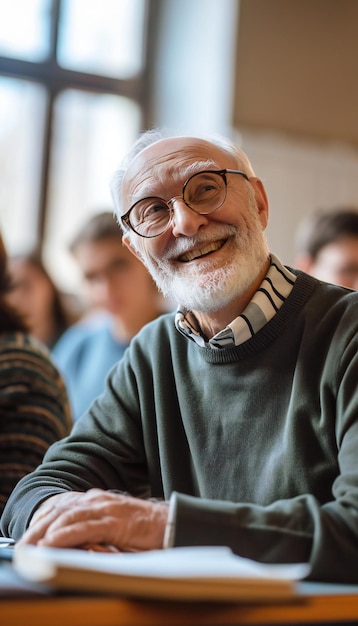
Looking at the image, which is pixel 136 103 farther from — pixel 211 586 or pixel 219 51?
pixel 211 586

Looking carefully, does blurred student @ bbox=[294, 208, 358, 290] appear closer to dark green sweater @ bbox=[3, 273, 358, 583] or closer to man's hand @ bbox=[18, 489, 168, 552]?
dark green sweater @ bbox=[3, 273, 358, 583]

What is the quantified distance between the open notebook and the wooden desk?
12mm

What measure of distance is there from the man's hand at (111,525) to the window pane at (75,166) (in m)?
3.36

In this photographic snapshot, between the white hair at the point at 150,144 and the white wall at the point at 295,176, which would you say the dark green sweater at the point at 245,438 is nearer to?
the white hair at the point at 150,144

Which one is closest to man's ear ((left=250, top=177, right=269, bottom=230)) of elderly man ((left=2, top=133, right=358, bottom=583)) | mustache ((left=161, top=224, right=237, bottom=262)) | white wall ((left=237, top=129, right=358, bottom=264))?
elderly man ((left=2, top=133, right=358, bottom=583))

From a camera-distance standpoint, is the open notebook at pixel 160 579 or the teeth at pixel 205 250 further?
the teeth at pixel 205 250

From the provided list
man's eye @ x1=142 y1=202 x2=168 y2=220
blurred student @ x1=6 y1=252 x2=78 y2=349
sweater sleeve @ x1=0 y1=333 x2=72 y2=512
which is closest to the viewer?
man's eye @ x1=142 y1=202 x2=168 y2=220

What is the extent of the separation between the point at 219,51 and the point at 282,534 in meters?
3.62

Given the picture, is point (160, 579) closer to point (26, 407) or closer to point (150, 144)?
point (150, 144)

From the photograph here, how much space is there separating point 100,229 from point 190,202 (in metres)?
1.75

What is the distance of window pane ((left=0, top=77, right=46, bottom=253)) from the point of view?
426 cm

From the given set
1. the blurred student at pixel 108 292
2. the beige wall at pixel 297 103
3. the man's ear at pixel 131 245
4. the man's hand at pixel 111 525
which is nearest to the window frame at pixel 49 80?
the beige wall at pixel 297 103

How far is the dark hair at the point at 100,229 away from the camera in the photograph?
9.90 ft

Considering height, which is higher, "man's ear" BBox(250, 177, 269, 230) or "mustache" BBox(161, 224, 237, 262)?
"man's ear" BBox(250, 177, 269, 230)
